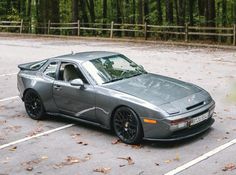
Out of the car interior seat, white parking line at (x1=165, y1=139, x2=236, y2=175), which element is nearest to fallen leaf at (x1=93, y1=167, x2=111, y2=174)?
white parking line at (x1=165, y1=139, x2=236, y2=175)

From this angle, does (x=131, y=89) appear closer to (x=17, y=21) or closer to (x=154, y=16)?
(x=154, y=16)

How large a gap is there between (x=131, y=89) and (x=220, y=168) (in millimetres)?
2131

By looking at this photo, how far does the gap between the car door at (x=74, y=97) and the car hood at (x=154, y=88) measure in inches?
16.7

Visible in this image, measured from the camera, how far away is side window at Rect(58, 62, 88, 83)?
8.22 m

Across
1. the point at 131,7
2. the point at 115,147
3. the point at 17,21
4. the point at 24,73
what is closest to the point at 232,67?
the point at 24,73

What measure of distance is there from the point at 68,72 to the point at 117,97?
1557mm

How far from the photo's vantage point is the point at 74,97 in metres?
8.06

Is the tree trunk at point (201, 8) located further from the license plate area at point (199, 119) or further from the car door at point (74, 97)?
the license plate area at point (199, 119)

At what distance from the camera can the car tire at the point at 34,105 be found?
8969 millimetres

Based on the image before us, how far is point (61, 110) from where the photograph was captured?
27.7 feet

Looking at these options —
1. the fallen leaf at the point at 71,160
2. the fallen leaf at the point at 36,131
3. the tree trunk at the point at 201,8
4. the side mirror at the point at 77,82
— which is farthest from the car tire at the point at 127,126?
the tree trunk at the point at 201,8

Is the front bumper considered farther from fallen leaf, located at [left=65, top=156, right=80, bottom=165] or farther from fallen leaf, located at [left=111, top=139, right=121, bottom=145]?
fallen leaf, located at [left=65, top=156, right=80, bottom=165]

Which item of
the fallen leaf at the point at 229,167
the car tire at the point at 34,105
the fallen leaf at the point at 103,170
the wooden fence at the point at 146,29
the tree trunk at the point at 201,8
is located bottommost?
the fallen leaf at the point at 103,170

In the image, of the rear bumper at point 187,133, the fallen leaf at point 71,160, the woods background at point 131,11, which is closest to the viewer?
the fallen leaf at point 71,160
